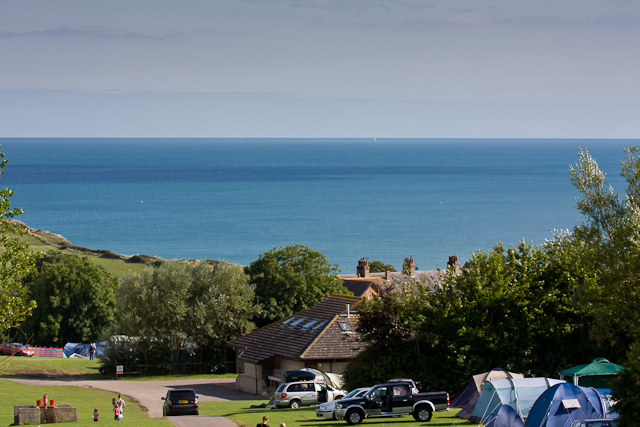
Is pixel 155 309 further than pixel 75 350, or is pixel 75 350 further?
pixel 75 350

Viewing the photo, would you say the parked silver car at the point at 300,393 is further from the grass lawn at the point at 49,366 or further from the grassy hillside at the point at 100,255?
the grassy hillside at the point at 100,255

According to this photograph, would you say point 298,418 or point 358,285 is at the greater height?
point 358,285

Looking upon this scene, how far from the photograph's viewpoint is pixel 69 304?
6244cm

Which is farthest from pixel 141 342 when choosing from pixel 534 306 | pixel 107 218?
pixel 107 218

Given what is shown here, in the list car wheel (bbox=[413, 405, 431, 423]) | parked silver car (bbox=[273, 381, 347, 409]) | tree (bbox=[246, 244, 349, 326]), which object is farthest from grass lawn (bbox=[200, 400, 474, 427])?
tree (bbox=[246, 244, 349, 326])

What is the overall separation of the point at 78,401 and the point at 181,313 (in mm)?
Result: 16400

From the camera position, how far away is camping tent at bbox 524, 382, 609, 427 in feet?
72.1

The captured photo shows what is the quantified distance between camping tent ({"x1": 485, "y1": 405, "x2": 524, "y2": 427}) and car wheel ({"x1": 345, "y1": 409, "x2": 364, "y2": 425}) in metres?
4.96

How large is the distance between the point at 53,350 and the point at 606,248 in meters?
50.7

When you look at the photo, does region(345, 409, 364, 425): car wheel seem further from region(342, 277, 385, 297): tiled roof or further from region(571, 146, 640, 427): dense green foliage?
region(342, 277, 385, 297): tiled roof

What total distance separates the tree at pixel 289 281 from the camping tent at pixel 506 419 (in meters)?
34.5

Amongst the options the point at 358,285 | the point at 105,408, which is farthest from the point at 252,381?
the point at 358,285

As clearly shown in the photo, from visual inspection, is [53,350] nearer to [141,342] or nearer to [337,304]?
[141,342]

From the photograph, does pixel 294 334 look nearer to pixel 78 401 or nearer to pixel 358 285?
pixel 78 401
